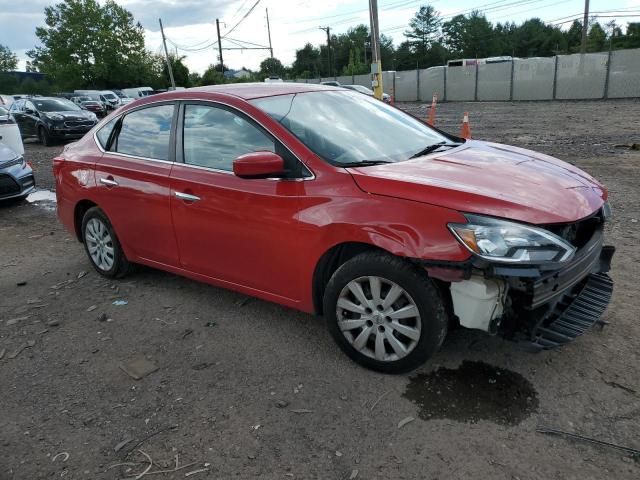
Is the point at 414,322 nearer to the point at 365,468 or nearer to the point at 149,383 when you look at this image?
the point at 365,468

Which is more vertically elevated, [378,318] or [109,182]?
[109,182]

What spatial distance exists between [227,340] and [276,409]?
92cm

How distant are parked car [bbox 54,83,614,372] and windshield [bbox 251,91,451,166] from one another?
0.05 ft

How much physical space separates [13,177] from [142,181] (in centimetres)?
536

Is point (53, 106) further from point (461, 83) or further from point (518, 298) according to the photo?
point (461, 83)

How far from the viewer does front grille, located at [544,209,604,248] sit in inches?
111

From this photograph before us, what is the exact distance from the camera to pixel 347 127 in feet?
12.0

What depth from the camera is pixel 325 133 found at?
3498 millimetres

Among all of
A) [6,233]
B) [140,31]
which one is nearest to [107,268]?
[6,233]

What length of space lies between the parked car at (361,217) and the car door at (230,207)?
1cm

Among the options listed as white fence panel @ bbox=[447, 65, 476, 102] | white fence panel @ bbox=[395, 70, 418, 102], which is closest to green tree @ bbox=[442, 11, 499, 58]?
white fence panel @ bbox=[395, 70, 418, 102]

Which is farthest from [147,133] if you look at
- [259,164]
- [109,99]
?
[109,99]

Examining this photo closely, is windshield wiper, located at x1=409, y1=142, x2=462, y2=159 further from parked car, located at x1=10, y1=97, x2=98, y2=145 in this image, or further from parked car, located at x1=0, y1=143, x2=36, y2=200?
parked car, located at x1=10, y1=97, x2=98, y2=145

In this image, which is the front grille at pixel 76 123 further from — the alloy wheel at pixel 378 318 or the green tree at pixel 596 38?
the green tree at pixel 596 38
